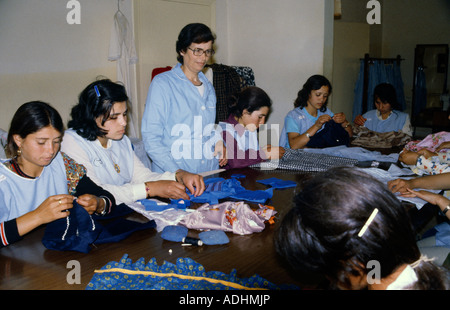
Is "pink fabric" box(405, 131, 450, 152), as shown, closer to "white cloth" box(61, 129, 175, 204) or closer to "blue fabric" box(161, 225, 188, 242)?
"white cloth" box(61, 129, 175, 204)

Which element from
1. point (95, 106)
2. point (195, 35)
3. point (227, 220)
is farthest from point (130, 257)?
point (195, 35)

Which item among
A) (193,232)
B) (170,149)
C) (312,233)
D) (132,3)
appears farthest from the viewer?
(132,3)

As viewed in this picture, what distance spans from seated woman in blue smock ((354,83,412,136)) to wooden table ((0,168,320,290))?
3.49 metres

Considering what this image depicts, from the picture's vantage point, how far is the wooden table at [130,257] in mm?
1408

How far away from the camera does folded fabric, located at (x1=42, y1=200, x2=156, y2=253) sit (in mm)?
1614

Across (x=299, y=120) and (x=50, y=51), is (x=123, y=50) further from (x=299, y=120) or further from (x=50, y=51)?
(x=299, y=120)

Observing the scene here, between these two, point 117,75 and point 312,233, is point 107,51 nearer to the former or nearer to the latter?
point 117,75

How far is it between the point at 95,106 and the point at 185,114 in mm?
724

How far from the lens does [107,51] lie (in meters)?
4.80

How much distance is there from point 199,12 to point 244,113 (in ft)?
9.60

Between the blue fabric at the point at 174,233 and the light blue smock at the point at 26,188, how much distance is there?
0.72 meters

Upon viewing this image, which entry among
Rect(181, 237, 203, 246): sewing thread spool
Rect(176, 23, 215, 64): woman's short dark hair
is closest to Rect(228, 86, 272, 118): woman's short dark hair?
Rect(176, 23, 215, 64): woman's short dark hair
